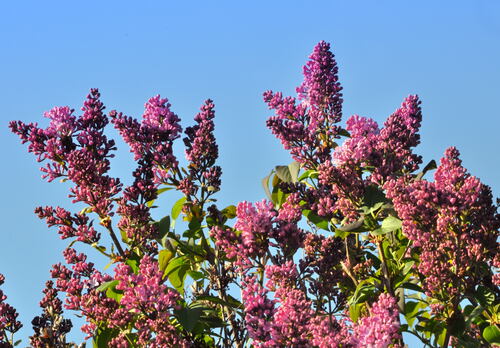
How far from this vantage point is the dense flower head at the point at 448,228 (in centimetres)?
400

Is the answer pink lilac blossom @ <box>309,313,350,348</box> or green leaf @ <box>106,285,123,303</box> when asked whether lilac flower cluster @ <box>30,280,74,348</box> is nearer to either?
green leaf @ <box>106,285,123,303</box>

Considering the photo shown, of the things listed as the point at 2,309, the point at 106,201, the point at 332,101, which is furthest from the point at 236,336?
the point at 332,101

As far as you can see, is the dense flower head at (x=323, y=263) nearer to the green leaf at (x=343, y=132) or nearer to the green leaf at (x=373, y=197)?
the green leaf at (x=373, y=197)

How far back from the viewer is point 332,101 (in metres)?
5.49

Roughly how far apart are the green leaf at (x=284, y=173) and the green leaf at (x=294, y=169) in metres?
0.02

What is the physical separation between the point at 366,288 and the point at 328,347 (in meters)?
1.42

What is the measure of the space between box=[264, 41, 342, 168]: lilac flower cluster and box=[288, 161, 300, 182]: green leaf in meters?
0.04

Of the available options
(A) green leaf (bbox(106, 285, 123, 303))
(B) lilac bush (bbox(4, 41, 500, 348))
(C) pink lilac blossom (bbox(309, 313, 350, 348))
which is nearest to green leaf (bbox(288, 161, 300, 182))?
(B) lilac bush (bbox(4, 41, 500, 348))

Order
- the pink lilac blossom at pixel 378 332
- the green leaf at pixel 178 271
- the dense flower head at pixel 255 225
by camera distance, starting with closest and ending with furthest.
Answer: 1. the pink lilac blossom at pixel 378 332
2. the dense flower head at pixel 255 225
3. the green leaf at pixel 178 271

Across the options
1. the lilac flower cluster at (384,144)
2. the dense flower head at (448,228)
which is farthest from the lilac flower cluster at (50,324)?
the dense flower head at (448,228)

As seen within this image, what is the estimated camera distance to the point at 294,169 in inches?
207

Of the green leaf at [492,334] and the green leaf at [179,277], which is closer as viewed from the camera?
the green leaf at [492,334]

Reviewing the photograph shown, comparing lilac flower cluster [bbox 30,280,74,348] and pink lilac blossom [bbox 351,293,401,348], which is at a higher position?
lilac flower cluster [bbox 30,280,74,348]

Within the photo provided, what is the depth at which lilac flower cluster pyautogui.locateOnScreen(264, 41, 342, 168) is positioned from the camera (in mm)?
5262
